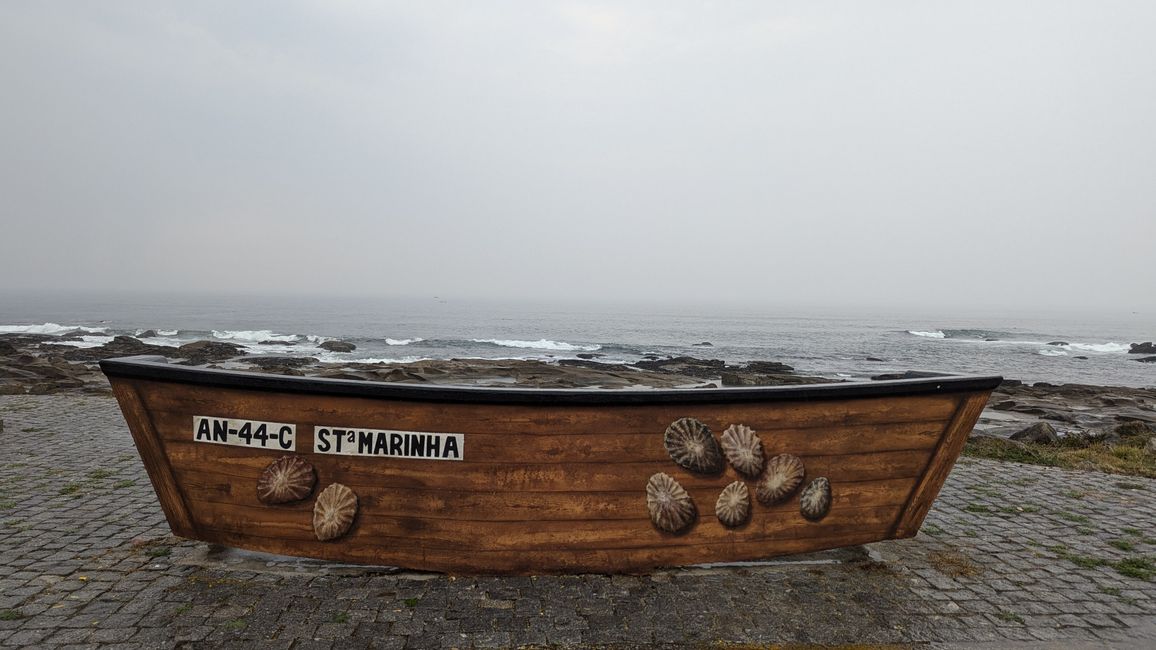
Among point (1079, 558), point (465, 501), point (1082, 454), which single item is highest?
point (465, 501)

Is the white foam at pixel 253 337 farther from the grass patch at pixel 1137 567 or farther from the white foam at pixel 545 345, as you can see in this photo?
the grass patch at pixel 1137 567

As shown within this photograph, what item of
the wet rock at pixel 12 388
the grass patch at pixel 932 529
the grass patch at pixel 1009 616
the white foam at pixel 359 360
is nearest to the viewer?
the grass patch at pixel 1009 616

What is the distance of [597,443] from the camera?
4133 mm

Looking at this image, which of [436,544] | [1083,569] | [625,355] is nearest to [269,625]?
[436,544]

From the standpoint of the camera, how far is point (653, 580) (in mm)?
4359

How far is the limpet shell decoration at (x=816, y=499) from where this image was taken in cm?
441

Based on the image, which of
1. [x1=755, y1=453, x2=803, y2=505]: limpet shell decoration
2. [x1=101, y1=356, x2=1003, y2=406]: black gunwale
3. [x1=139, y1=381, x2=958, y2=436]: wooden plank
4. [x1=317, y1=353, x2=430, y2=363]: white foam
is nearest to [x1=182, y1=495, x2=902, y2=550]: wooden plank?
[x1=755, y1=453, x2=803, y2=505]: limpet shell decoration

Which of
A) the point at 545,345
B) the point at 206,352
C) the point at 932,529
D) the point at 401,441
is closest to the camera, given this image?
the point at 401,441

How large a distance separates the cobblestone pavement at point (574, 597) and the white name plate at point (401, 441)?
0.98m

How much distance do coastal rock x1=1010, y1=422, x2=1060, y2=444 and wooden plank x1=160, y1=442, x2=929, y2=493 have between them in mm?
10511

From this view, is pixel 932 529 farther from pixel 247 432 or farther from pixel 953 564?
pixel 247 432

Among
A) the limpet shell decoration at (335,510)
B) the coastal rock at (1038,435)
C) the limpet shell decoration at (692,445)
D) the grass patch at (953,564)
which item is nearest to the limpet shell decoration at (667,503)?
the limpet shell decoration at (692,445)

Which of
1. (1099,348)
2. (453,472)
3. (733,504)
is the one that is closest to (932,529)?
(733,504)

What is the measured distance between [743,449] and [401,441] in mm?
2458
